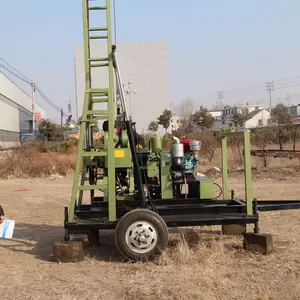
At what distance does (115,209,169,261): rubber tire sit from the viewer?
5848 millimetres

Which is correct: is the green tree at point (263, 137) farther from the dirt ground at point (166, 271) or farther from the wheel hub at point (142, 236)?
the wheel hub at point (142, 236)

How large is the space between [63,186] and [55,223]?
22.9ft

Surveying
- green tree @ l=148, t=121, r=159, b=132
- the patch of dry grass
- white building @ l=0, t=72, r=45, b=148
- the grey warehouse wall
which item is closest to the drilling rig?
the patch of dry grass

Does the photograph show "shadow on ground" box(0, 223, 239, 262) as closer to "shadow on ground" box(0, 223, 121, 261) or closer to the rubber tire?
"shadow on ground" box(0, 223, 121, 261)

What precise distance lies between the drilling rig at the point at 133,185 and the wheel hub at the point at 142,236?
13mm

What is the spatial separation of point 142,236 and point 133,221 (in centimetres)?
22

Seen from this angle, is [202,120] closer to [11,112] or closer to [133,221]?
[11,112]

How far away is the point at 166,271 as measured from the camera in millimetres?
5480

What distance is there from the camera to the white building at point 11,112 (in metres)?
64.5

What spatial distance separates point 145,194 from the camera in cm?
639

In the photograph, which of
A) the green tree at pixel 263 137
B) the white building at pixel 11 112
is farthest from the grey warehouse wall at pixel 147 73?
the green tree at pixel 263 137

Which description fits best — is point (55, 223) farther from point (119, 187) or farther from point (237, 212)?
point (237, 212)

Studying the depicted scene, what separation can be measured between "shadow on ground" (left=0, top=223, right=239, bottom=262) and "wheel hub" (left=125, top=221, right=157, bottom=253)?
1.40 feet

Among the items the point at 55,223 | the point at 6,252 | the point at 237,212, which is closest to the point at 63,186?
the point at 55,223
